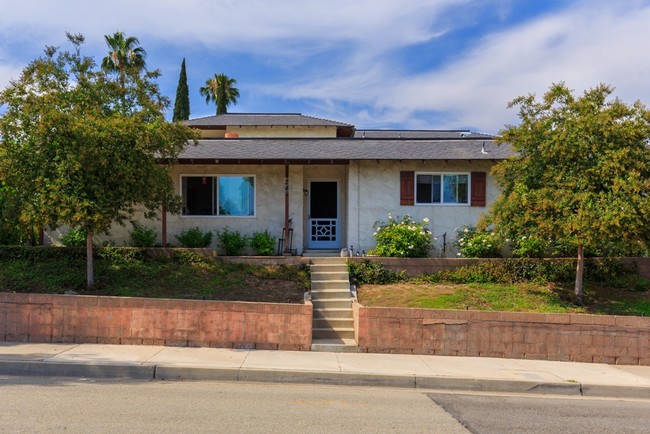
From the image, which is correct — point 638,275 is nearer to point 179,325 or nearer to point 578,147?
point 578,147

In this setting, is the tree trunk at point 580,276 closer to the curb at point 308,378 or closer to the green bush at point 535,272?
the green bush at point 535,272

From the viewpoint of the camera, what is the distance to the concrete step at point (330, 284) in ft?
40.7

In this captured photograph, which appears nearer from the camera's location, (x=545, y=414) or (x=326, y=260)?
(x=545, y=414)

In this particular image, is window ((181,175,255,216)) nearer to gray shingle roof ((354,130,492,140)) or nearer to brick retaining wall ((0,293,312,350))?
brick retaining wall ((0,293,312,350))

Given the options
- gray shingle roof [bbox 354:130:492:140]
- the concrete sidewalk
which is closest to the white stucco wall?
the concrete sidewalk

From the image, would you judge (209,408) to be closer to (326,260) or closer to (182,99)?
(326,260)

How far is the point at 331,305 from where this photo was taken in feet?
38.2

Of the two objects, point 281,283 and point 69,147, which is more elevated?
point 69,147

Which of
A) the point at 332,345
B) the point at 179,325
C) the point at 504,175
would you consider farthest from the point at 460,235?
the point at 179,325

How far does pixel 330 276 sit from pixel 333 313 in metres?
1.75

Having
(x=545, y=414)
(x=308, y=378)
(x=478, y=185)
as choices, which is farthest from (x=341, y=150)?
(x=545, y=414)

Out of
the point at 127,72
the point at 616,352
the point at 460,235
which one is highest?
the point at 127,72

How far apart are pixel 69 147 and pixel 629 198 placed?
11316 millimetres

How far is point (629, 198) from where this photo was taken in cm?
1033
